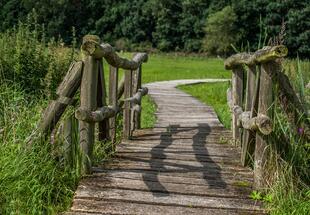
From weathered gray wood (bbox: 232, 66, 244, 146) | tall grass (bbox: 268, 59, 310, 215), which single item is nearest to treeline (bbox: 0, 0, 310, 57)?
weathered gray wood (bbox: 232, 66, 244, 146)

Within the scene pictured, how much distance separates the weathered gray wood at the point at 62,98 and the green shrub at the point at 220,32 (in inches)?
2288

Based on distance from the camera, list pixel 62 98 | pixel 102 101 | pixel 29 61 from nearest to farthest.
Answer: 1. pixel 62 98
2. pixel 102 101
3. pixel 29 61

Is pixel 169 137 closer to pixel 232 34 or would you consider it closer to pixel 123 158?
pixel 123 158

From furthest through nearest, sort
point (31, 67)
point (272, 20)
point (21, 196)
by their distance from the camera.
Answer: point (272, 20)
point (31, 67)
point (21, 196)

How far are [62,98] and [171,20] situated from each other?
7068 cm

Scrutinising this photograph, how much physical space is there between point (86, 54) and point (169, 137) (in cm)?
295

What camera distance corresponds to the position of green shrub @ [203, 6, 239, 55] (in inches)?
2488

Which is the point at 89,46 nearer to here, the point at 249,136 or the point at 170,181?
the point at 170,181

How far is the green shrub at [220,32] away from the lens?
63.2 m

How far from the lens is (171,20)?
7419 cm

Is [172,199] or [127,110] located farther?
[127,110]

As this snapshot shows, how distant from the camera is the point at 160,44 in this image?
70.3m

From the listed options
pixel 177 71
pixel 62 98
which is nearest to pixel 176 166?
pixel 62 98

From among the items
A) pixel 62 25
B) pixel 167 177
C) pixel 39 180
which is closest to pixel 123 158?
pixel 167 177
